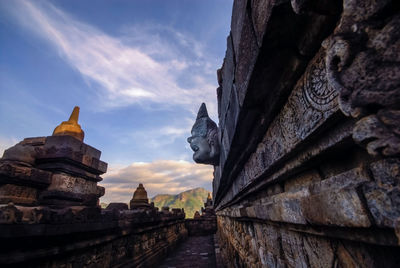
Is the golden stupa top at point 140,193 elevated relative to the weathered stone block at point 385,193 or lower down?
elevated

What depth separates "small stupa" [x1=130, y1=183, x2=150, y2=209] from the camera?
23.9ft

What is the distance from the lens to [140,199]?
24.9 feet

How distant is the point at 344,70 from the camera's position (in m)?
0.46

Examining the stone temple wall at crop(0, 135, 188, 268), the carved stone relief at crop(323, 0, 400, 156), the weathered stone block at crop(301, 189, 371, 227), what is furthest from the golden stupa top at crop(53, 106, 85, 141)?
the carved stone relief at crop(323, 0, 400, 156)

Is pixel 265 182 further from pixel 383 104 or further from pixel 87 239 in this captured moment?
pixel 87 239

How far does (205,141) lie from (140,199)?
16.4 ft

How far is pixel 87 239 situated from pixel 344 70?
2945 mm

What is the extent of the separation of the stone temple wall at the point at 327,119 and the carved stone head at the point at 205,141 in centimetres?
244

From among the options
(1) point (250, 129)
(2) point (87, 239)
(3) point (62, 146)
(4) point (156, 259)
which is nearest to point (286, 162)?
(1) point (250, 129)

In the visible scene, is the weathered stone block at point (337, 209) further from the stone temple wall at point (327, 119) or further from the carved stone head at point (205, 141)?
the carved stone head at point (205, 141)

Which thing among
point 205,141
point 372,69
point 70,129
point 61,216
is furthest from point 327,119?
point 70,129

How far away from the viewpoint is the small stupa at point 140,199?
729cm

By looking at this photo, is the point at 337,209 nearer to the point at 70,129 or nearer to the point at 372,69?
the point at 372,69

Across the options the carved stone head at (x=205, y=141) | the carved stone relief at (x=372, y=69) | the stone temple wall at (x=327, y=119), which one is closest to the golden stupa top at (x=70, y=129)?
the carved stone head at (x=205, y=141)
